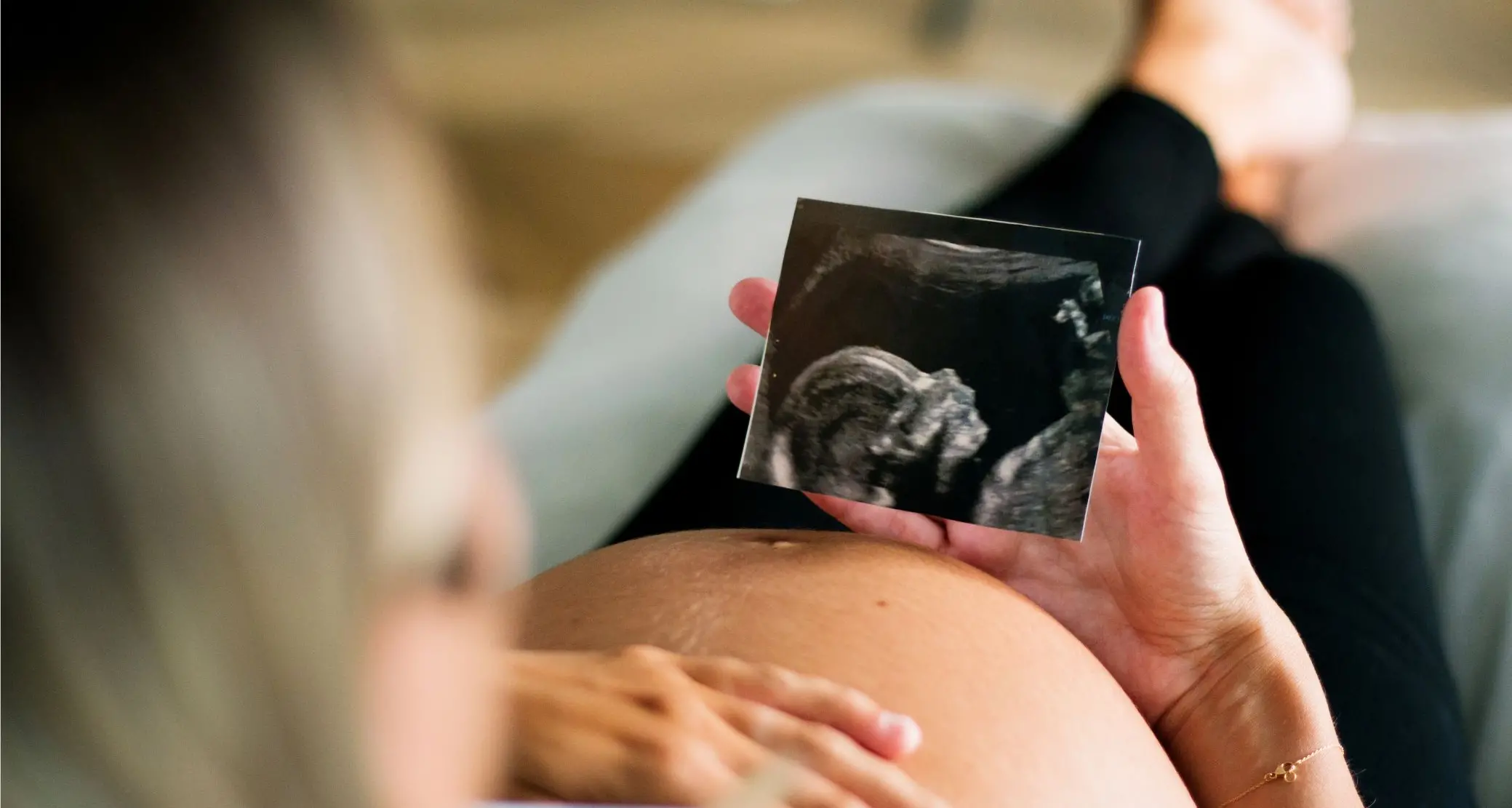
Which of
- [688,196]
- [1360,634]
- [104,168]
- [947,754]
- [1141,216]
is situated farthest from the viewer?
[688,196]

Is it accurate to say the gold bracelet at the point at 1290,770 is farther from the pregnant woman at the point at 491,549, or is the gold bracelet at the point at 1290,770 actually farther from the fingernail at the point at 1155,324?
the fingernail at the point at 1155,324

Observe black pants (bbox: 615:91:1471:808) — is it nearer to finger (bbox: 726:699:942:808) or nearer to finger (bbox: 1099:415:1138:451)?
finger (bbox: 1099:415:1138:451)

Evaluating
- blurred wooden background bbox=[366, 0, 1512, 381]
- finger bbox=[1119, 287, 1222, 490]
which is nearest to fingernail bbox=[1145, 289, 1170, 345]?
finger bbox=[1119, 287, 1222, 490]

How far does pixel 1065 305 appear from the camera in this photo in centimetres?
63

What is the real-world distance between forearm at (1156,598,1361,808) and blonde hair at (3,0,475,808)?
0.52 meters

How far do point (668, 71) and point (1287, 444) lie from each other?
1.74 metres

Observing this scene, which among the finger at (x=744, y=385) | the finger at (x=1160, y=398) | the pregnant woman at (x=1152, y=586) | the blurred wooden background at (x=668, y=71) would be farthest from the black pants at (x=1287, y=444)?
the blurred wooden background at (x=668, y=71)

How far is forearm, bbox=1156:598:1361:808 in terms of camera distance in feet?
2.00

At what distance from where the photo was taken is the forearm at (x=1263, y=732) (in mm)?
609

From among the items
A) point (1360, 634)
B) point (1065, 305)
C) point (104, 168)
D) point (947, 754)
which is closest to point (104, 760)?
point (104, 168)

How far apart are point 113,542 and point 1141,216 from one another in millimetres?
947

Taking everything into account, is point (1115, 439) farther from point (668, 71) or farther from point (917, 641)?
point (668, 71)

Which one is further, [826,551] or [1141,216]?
[1141,216]

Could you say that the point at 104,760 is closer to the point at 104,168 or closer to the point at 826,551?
the point at 104,168
